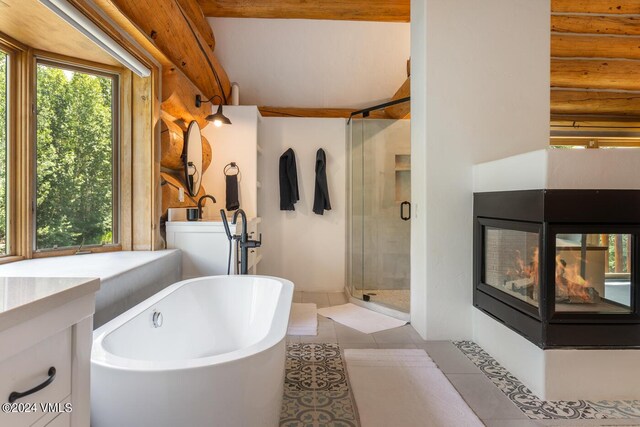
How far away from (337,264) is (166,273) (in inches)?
83.6

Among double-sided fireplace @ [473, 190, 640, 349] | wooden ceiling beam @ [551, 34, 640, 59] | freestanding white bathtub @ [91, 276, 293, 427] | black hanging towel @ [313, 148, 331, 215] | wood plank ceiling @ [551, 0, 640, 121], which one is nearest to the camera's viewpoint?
freestanding white bathtub @ [91, 276, 293, 427]

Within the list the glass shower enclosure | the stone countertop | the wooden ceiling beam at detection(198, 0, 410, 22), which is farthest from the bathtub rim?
the wooden ceiling beam at detection(198, 0, 410, 22)

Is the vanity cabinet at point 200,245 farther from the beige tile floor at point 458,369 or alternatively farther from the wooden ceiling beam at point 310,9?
the wooden ceiling beam at point 310,9

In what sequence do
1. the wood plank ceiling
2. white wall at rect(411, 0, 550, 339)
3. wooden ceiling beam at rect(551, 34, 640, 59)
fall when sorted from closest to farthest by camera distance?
white wall at rect(411, 0, 550, 339)
the wood plank ceiling
wooden ceiling beam at rect(551, 34, 640, 59)

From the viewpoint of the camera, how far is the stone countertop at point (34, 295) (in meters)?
0.60

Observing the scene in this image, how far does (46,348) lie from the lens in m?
0.68

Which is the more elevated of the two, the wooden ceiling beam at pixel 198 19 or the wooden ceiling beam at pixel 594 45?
the wooden ceiling beam at pixel 198 19

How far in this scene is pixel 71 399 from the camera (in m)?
0.75

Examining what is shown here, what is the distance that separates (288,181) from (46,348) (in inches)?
134

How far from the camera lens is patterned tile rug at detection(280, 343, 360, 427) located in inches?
62.6

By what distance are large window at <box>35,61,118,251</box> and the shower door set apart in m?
2.32

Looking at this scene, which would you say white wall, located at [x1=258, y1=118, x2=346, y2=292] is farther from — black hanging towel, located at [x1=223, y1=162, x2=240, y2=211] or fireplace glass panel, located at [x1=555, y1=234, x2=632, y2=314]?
fireplace glass panel, located at [x1=555, y1=234, x2=632, y2=314]

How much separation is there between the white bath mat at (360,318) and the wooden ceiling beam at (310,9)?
3287 mm

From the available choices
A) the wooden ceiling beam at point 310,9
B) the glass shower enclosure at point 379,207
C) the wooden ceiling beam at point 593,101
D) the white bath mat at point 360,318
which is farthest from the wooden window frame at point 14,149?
the wooden ceiling beam at point 593,101
